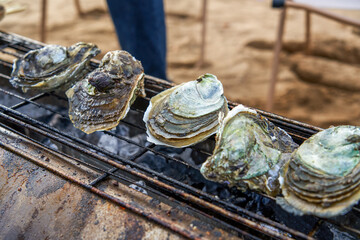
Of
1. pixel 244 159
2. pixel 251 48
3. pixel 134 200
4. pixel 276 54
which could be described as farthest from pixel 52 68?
pixel 251 48

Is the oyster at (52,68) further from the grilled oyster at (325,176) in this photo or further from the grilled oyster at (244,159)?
the grilled oyster at (325,176)

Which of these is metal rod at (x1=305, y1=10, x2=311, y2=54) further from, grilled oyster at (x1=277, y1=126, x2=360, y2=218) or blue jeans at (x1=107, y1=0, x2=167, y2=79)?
grilled oyster at (x1=277, y1=126, x2=360, y2=218)

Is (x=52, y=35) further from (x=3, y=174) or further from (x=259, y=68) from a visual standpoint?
(x=3, y=174)

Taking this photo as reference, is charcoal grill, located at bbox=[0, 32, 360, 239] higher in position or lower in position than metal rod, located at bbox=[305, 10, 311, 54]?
higher

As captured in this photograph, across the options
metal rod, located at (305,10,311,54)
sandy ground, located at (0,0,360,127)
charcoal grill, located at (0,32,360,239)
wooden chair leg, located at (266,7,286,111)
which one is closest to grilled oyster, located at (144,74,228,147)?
charcoal grill, located at (0,32,360,239)

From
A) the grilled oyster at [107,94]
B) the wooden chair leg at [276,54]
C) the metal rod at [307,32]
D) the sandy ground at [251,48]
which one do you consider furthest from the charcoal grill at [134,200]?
the metal rod at [307,32]

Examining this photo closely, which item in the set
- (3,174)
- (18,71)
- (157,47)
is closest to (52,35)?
(157,47)
